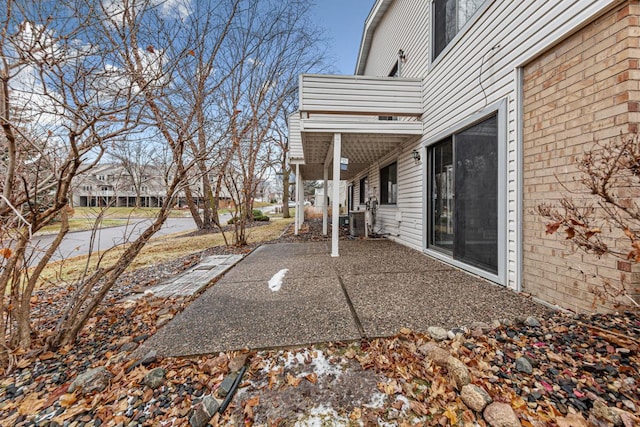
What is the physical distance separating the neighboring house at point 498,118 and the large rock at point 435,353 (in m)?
1.52

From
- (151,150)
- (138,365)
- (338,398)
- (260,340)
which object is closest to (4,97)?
(138,365)

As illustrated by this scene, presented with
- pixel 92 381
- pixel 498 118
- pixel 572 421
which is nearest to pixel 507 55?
pixel 498 118

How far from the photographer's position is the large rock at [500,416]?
4.21 ft

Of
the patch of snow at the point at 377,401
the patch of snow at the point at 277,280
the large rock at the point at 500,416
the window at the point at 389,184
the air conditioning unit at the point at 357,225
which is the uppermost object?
the window at the point at 389,184

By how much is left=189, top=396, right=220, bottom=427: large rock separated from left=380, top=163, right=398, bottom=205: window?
243 inches

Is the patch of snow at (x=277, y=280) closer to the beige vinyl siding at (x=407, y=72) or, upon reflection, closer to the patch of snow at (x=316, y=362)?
the patch of snow at (x=316, y=362)

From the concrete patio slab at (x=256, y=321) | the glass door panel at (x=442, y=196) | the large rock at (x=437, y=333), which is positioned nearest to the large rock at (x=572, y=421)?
the large rock at (x=437, y=333)

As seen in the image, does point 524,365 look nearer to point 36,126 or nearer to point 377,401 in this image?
point 377,401

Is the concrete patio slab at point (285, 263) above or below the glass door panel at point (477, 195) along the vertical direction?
below

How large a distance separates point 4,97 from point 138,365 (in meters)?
2.09

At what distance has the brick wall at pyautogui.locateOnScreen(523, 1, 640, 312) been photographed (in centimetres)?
204

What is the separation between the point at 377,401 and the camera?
1487mm

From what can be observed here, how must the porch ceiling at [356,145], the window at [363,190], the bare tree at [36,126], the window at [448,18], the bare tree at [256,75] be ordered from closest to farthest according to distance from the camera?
the bare tree at [36,126]
the window at [448,18]
the porch ceiling at [356,145]
the bare tree at [256,75]
the window at [363,190]

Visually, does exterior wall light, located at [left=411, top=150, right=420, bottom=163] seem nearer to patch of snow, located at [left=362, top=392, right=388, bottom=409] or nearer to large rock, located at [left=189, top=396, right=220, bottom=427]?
patch of snow, located at [left=362, top=392, right=388, bottom=409]
